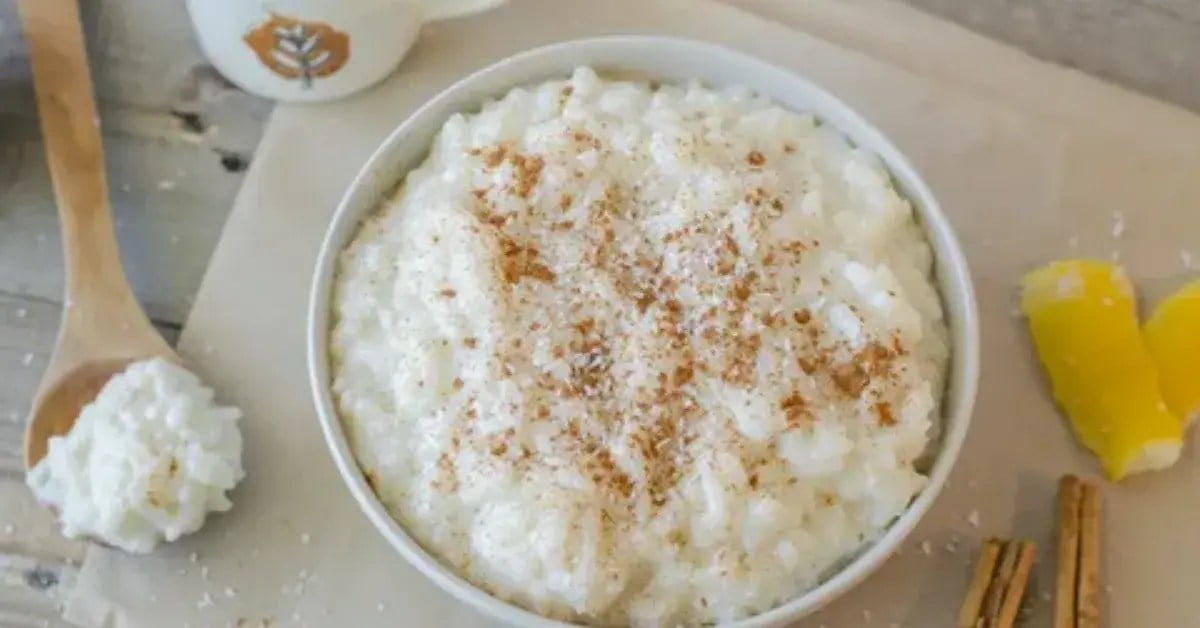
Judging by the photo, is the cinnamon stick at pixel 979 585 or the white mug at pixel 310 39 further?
the white mug at pixel 310 39

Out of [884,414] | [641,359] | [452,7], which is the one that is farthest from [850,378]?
[452,7]

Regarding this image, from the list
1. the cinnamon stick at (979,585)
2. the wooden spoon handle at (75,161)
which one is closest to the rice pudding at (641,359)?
the cinnamon stick at (979,585)

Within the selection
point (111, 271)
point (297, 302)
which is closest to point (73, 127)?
point (111, 271)

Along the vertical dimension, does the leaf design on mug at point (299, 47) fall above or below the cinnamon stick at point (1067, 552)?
above

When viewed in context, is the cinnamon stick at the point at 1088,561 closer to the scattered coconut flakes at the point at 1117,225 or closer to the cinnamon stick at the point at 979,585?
the cinnamon stick at the point at 979,585

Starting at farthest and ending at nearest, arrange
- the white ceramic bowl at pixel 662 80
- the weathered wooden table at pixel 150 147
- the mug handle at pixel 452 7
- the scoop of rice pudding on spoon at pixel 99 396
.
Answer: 1. the mug handle at pixel 452 7
2. the weathered wooden table at pixel 150 147
3. the scoop of rice pudding on spoon at pixel 99 396
4. the white ceramic bowl at pixel 662 80

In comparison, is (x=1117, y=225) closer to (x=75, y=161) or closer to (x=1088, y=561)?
(x=1088, y=561)

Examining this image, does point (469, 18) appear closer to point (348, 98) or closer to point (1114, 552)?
point (348, 98)
